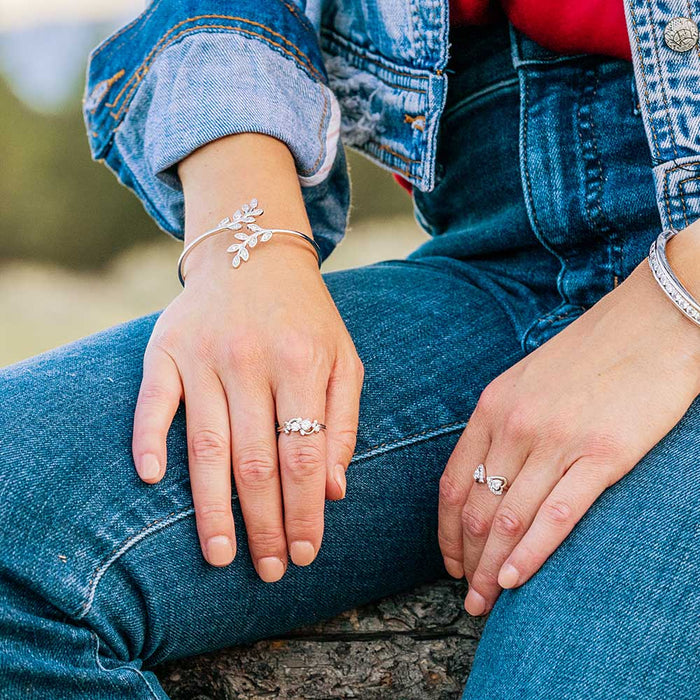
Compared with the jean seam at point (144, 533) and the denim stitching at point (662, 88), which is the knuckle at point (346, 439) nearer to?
the jean seam at point (144, 533)

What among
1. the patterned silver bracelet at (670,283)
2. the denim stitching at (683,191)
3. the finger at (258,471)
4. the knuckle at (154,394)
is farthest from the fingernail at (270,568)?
the denim stitching at (683,191)

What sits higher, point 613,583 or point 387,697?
point 613,583

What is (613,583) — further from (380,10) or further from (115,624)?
(380,10)

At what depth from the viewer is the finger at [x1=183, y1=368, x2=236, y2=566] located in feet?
2.59

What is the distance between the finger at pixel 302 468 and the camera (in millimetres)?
799

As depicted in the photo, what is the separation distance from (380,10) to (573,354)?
590 millimetres

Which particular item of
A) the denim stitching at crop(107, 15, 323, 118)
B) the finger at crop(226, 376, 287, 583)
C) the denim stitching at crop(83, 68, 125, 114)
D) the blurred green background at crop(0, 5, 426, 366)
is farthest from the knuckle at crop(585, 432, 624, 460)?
the blurred green background at crop(0, 5, 426, 366)

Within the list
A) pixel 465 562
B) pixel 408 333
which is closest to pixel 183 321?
pixel 408 333

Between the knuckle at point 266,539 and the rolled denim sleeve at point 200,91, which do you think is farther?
the rolled denim sleeve at point 200,91

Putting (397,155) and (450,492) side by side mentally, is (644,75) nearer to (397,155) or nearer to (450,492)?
(397,155)

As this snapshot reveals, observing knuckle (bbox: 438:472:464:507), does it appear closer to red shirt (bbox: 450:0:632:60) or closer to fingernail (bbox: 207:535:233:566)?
fingernail (bbox: 207:535:233:566)

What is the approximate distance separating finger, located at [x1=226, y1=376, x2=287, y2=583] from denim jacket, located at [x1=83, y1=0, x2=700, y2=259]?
1.23 feet

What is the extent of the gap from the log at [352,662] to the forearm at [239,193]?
1.59 feet

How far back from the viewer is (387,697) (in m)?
0.97
